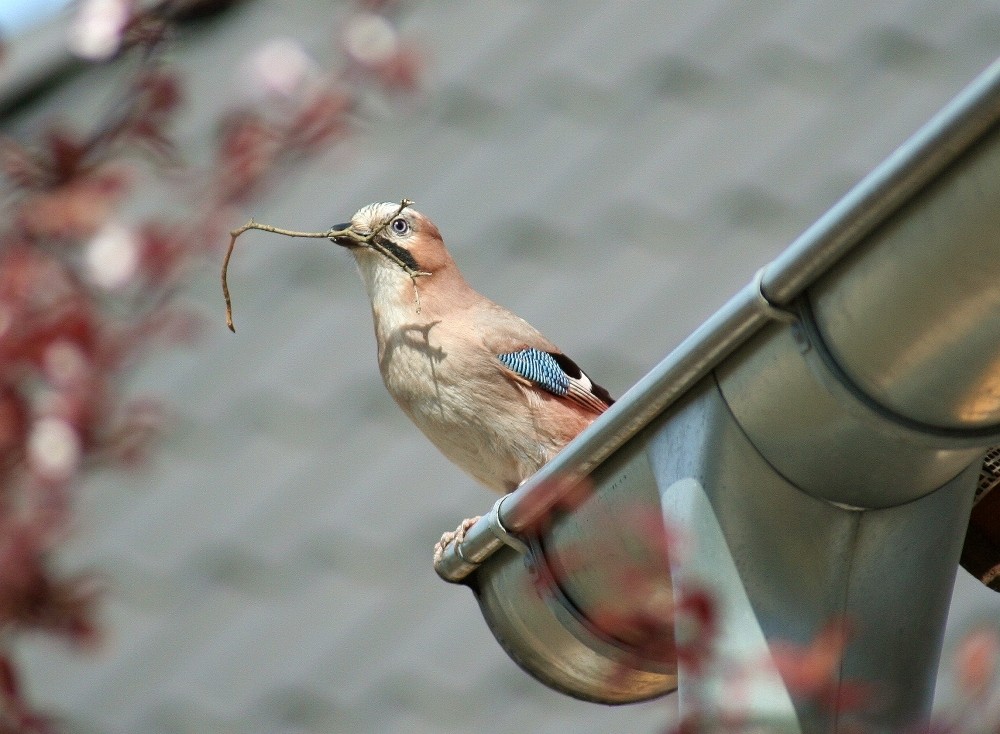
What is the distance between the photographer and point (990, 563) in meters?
3.23

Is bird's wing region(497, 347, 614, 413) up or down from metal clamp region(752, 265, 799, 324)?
up

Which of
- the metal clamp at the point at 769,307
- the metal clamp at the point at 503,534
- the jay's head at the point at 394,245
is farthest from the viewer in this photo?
the jay's head at the point at 394,245

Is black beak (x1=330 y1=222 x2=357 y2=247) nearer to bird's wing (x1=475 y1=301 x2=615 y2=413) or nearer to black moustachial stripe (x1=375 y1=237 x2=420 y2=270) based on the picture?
black moustachial stripe (x1=375 y1=237 x2=420 y2=270)

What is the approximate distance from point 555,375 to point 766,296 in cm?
250

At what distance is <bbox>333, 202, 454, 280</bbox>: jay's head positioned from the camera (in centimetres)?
507

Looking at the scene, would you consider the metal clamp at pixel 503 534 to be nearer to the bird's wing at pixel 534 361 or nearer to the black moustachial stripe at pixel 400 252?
the bird's wing at pixel 534 361

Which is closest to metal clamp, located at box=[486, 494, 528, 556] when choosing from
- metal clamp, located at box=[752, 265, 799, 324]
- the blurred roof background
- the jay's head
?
metal clamp, located at box=[752, 265, 799, 324]

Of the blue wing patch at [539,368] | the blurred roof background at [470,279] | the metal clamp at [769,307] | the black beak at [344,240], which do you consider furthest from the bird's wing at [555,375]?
the metal clamp at [769,307]

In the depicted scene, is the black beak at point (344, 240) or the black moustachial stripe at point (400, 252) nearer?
the black beak at point (344, 240)

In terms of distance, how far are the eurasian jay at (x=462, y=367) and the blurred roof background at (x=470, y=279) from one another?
4.42 feet

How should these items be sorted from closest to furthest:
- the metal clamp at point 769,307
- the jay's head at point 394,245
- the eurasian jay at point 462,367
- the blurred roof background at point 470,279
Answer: the metal clamp at point 769,307 → the eurasian jay at point 462,367 → the jay's head at point 394,245 → the blurred roof background at point 470,279

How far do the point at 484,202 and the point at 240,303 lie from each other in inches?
49.2

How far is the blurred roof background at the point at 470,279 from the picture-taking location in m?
6.71

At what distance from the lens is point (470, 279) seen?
24.2ft
